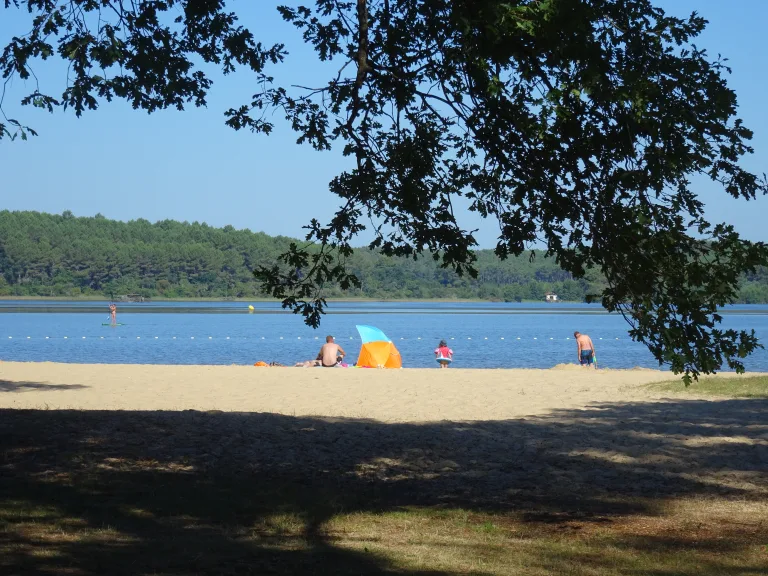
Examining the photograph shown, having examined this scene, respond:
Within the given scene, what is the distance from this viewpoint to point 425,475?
8.74 m

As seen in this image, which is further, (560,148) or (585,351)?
(585,351)

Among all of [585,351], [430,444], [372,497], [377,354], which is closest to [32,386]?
[430,444]

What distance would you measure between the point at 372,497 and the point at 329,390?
346 inches

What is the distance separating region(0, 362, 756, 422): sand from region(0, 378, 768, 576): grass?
7.27 ft

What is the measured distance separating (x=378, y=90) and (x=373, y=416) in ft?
17.9

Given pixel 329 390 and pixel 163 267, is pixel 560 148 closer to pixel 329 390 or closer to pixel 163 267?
pixel 329 390

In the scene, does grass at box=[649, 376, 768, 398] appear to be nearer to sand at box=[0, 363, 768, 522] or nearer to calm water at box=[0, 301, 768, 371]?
sand at box=[0, 363, 768, 522]

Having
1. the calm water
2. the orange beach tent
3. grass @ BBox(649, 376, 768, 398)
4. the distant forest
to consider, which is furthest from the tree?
the distant forest

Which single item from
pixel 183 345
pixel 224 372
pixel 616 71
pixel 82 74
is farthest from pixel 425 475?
pixel 183 345

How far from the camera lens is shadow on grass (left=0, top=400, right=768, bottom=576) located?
231 inches

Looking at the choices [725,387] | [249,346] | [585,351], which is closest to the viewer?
[725,387]

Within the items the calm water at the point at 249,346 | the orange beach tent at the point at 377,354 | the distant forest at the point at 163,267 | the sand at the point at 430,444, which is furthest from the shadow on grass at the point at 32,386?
the distant forest at the point at 163,267

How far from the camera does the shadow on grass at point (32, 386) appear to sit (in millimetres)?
16250

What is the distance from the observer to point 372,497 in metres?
7.78
